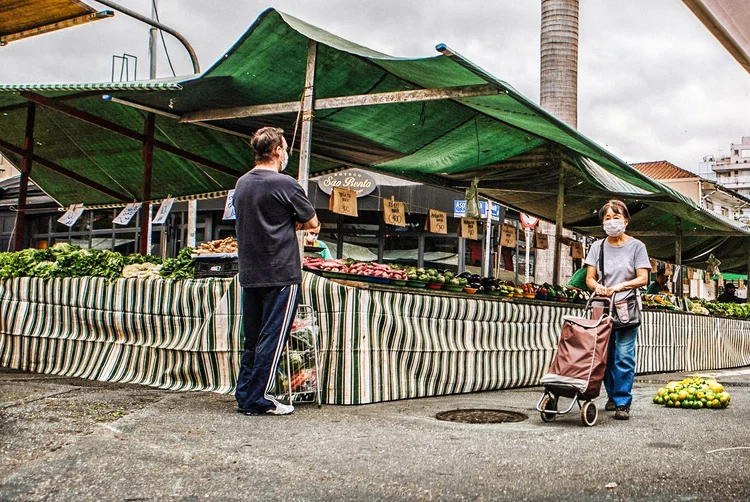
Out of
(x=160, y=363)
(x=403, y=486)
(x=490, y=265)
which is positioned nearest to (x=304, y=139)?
(x=160, y=363)

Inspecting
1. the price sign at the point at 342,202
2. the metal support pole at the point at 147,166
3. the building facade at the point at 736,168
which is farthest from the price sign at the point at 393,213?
the building facade at the point at 736,168

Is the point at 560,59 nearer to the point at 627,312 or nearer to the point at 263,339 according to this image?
the point at 627,312

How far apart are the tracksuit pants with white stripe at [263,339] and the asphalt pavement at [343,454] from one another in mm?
169

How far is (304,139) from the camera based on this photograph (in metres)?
7.89

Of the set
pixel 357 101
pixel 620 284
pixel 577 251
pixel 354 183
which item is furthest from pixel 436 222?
pixel 354 183

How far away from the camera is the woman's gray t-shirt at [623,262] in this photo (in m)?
6.39

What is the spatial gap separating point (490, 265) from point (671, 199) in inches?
615

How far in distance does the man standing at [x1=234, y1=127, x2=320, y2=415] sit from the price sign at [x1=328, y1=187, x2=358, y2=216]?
304cm

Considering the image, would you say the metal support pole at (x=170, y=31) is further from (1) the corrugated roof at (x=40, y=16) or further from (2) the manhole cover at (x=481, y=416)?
(2) the manhole cover at (x=481, y=416)

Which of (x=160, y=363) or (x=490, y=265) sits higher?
(x=490, y=265)

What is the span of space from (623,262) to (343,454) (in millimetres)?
3312

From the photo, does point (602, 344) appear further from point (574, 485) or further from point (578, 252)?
point (578, 252)

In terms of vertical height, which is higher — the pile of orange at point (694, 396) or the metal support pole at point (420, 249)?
the metal support pole at point (420, 249)

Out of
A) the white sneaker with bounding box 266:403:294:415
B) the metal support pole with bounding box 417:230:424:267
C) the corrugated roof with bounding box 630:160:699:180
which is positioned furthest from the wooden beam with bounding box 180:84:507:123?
the corrugated roof with bounding box 630:160:699:180
